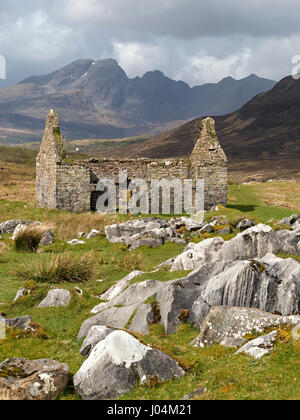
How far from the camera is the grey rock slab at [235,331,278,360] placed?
644cm

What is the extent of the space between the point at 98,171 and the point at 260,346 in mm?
22075

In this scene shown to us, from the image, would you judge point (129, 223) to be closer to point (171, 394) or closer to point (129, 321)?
point (129, 321)

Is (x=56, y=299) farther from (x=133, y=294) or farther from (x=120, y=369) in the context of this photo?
(x=120, y=369)

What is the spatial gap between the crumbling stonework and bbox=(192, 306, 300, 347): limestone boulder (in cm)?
1941

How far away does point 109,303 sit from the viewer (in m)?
10.6

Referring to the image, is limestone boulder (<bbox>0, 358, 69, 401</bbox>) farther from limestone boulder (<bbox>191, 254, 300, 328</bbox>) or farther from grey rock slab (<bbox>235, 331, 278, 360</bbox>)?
limestone boulder (<bbox>191, 254, 300, 328</bbox>)

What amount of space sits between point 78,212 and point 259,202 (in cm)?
1320

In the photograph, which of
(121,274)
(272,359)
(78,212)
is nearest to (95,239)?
(121,274)

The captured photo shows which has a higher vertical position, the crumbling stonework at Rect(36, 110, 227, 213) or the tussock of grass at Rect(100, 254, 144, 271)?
the crumbling stonework at Rect(36, 110, 227, 213)

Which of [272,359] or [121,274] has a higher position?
[272,359]

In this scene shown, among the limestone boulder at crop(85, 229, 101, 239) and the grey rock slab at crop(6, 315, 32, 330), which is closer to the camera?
the grey rock slab at crop(6, 315, 32, 330)

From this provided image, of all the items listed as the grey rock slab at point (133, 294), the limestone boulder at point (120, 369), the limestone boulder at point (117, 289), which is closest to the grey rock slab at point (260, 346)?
the limestone boulder at point (120, 369)

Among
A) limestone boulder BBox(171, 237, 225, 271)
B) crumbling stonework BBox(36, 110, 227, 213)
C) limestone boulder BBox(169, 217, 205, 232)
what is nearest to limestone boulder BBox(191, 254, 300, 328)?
limestone boulder BBox(171, 237, 225, 271)

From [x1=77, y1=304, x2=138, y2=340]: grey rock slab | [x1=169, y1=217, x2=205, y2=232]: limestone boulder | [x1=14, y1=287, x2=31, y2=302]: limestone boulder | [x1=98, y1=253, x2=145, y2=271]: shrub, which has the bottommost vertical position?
[x1=98, y1=253, x2=145, y2=271]: shrub
